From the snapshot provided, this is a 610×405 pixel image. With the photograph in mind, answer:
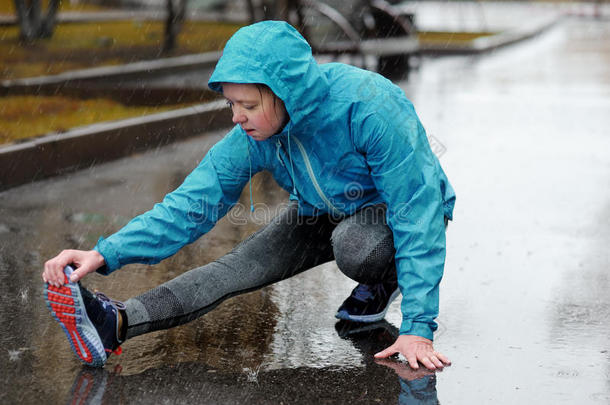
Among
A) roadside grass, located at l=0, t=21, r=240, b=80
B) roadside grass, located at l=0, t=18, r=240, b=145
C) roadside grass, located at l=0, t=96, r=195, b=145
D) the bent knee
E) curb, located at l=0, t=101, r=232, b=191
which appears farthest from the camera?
roadside grass, located at l=0, t=21, r=240, b=80

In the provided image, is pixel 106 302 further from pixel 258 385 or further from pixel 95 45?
pixel 95 45

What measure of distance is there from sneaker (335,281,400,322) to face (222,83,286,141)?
39.6 inches

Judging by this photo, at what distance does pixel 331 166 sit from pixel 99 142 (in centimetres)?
467

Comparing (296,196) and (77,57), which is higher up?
(296,196)

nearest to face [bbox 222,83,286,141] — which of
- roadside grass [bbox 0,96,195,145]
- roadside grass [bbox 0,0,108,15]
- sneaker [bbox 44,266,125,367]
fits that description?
sneaker [bbox 44,266,125,367]

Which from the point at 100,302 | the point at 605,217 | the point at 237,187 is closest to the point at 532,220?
the point at 605,217

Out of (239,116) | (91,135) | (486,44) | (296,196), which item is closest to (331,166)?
(296,196)

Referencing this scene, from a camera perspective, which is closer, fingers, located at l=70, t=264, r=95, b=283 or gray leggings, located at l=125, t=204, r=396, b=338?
fingers, located at l=70, t=264, r=95, b=283

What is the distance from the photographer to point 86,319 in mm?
3273

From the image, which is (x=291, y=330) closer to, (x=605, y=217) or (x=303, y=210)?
(x=303, y=210)

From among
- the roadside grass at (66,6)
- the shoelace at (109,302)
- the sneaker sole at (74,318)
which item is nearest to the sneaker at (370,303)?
the shoelace at (109,302)

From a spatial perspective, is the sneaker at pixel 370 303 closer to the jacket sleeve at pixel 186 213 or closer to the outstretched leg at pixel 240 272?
the outstretched leg at pixel 240 272

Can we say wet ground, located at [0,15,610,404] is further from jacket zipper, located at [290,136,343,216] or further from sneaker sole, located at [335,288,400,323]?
jacket zipper, located at [290,136,343,216]

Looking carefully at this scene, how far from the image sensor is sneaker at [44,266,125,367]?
126 inches
